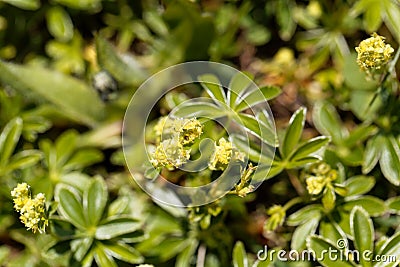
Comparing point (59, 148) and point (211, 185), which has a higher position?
point (211, 185)

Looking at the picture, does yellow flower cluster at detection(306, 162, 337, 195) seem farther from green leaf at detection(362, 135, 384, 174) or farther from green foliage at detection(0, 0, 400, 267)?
green leaf at detection(362, 135, 384, 174)

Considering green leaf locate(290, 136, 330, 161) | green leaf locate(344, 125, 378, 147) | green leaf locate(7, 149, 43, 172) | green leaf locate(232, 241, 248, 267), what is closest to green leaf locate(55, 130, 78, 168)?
green leaf locate(7, 149, 43, 172)

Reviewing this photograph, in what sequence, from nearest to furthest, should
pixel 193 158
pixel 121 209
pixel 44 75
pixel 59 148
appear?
pixel 193 158 → pixel 121 209 → pixel 59 148 → pixel 44 75

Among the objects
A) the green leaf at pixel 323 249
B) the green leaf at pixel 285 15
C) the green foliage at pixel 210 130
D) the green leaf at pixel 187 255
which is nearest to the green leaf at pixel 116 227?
the green foliage at pixel 210 130

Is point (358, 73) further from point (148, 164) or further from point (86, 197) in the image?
point (86, 197)

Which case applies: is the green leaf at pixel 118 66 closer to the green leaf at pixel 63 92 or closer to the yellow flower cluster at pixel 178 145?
the green leaf at pixel 63 92

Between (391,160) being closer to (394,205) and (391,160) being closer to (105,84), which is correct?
(394,205)

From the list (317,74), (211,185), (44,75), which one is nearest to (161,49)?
(44,75)
